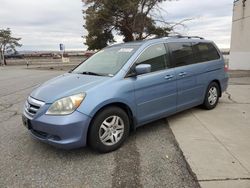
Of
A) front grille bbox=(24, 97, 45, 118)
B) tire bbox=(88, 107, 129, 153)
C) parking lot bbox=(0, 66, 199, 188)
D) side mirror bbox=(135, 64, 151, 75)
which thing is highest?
side mirror bbox=(135, 64, 151, 75)

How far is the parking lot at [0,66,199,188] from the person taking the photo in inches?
123

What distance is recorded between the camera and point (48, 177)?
326 centimetres

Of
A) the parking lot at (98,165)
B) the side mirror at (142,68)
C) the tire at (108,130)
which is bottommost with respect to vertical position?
the parking lot at (98,165)

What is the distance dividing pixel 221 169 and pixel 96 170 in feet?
5.32

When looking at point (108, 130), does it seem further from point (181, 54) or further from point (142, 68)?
point (181, 54)

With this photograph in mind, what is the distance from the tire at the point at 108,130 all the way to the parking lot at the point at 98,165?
0.49 feet

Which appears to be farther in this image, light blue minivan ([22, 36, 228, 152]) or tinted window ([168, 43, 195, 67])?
tinted window ([168, 43, 195, 67])

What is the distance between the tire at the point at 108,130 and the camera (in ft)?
12.2

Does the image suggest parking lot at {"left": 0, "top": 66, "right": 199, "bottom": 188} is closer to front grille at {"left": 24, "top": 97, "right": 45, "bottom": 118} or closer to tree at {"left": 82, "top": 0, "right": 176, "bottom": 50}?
front grille at {"left": 24, "top": 97, "right": 45, "bottom": 118}

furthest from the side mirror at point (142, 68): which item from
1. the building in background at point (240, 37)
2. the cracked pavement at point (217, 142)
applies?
the building in background at point (240, 37)

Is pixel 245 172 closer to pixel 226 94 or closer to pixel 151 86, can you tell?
pixel 151 86

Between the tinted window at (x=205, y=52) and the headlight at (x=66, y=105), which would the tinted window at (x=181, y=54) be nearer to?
the tinted window at (x=205, y=52)

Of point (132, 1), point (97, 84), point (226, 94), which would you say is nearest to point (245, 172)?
point (97, 84)

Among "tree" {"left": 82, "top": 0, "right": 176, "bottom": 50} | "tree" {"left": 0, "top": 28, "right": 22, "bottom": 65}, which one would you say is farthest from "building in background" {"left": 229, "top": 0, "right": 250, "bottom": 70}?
"tree" {"left": 0, "top": 28, "right": 22, "bottom": 65}
